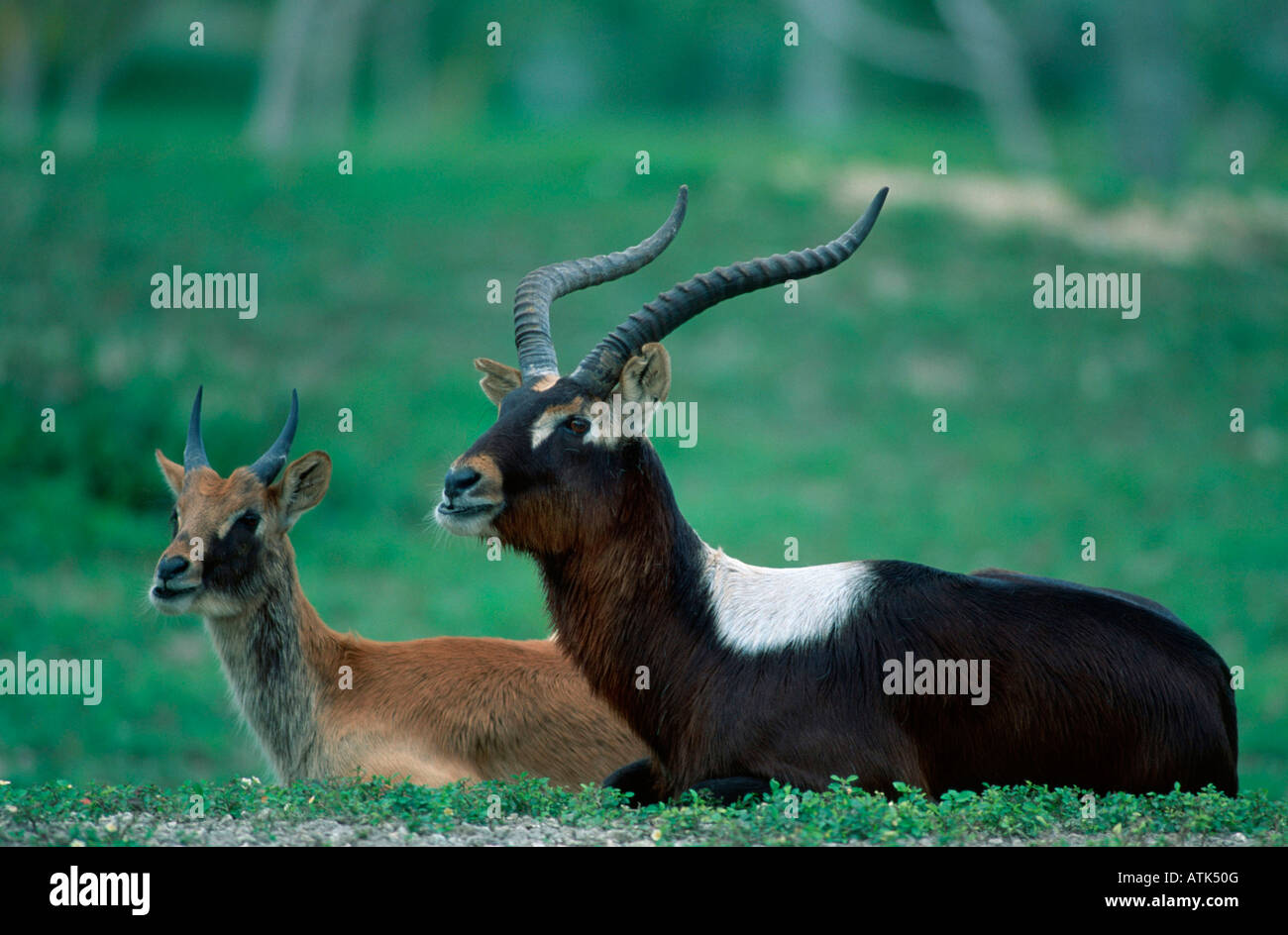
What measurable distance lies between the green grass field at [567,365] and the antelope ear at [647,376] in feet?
30.0

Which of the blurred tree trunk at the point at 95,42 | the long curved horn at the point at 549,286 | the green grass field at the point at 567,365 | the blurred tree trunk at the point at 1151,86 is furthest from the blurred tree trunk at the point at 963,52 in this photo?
the long curved horn at the point at 549,286

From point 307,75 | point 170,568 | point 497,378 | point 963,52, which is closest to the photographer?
point 497,378

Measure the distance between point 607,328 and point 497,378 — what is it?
19280 millimetres

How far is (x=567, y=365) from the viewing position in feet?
84.6

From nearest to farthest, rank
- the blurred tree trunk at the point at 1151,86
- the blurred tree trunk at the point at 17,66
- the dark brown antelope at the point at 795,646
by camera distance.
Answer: the dark brown antelope at the point at 795,646, the blurred tree trunk at the point at 1151,86, the blurred tree trunk at the point at 17,66

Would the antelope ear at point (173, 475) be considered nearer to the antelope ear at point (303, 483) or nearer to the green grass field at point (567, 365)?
the antelope ear at point (303, 483)

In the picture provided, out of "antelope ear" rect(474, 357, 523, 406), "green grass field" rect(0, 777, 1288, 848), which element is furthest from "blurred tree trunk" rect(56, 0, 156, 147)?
"green grass field" rect(0, 777, 1288, 848)

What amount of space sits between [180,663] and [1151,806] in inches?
541

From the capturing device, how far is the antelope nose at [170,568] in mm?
10055

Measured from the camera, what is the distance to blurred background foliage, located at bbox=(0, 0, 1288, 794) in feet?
70.7

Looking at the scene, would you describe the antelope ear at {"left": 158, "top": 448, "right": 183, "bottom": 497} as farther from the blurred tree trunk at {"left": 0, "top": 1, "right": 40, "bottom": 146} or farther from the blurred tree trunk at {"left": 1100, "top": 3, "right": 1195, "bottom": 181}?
the blurred tree trunk at {"left": 1100, "top": 3, "right": 1195, "bottom": 181}

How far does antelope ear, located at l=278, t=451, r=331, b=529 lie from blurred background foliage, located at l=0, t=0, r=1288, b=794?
6254 millimetres

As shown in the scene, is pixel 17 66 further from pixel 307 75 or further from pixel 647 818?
pixel 647 818

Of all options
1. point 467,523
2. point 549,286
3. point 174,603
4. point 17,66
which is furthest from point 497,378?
point 17,66
